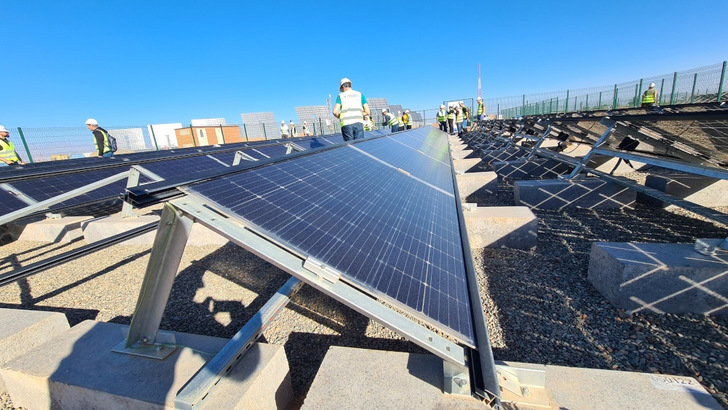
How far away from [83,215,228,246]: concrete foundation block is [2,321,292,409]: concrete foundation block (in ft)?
9.07

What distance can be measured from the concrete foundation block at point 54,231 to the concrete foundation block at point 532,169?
31.4ft

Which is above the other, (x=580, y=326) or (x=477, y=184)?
(x=477, y=184)

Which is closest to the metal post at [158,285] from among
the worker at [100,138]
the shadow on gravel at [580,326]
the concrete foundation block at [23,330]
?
the concrete foundation block at [23,330]

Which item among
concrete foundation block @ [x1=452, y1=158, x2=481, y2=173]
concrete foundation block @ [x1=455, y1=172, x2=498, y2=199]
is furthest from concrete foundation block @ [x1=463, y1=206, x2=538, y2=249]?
concrete foundation block @ [x1=452, y1=158, x2=481, y2=173]

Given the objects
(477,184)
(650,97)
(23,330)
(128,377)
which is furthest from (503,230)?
(650,97)

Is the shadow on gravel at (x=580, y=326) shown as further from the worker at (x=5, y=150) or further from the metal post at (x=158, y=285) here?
the worker at (x=5, y=150)

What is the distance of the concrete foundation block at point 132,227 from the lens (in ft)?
14.6

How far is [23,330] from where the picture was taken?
6.52 ft

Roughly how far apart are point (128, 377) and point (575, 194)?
626 centimetres

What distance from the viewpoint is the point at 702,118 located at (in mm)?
2768

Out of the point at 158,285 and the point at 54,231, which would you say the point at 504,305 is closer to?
the point at 158,285

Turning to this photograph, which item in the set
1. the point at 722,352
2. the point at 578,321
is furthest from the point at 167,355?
the point at 722,352

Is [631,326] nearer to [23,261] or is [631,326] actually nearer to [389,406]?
[389,406]

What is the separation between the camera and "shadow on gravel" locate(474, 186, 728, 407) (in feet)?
6.40
